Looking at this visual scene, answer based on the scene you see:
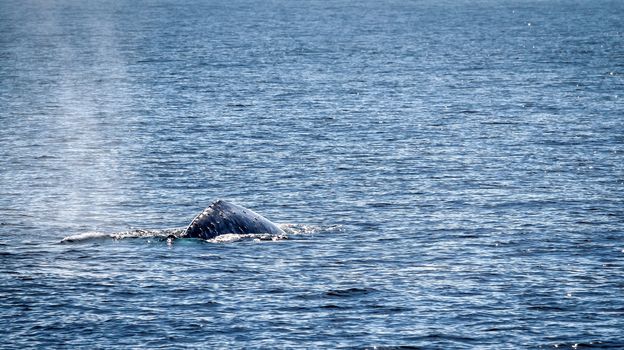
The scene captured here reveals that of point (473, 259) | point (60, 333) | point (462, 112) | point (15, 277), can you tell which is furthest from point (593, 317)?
point (462, 112)

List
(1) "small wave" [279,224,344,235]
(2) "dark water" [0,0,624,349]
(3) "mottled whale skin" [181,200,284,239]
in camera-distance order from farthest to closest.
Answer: (1) "small wave" [279,224,344,235]
(3) "mottled whale skin" [181,200,284,239]
(2) "dark water" [0,0,624,349]

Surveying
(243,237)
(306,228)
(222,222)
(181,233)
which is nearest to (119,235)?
(181,233)

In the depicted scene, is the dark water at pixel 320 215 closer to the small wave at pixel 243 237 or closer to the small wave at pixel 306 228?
the small wave at pixel 306 228

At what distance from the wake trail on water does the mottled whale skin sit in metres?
0.29

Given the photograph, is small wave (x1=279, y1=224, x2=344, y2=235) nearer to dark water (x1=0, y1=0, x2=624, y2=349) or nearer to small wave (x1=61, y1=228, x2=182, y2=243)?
dark water (x1=0, y1=0, x2=624, y2=349)

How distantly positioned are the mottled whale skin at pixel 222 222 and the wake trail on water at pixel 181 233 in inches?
11.5

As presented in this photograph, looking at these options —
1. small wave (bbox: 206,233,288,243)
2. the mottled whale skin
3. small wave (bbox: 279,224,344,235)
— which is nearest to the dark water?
small wave (bbox: 279,224,344,235)

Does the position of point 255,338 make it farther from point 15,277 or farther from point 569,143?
point 569,143

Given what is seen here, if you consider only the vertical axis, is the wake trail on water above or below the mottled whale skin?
below

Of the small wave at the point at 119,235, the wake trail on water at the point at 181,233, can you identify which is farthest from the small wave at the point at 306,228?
the small wave at the point at 119,235

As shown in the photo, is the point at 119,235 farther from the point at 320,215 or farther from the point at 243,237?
the point at 320,215

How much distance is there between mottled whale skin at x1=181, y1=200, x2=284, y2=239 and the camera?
5153 centimetres

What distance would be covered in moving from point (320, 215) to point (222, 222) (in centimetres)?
708

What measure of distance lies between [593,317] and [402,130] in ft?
161
